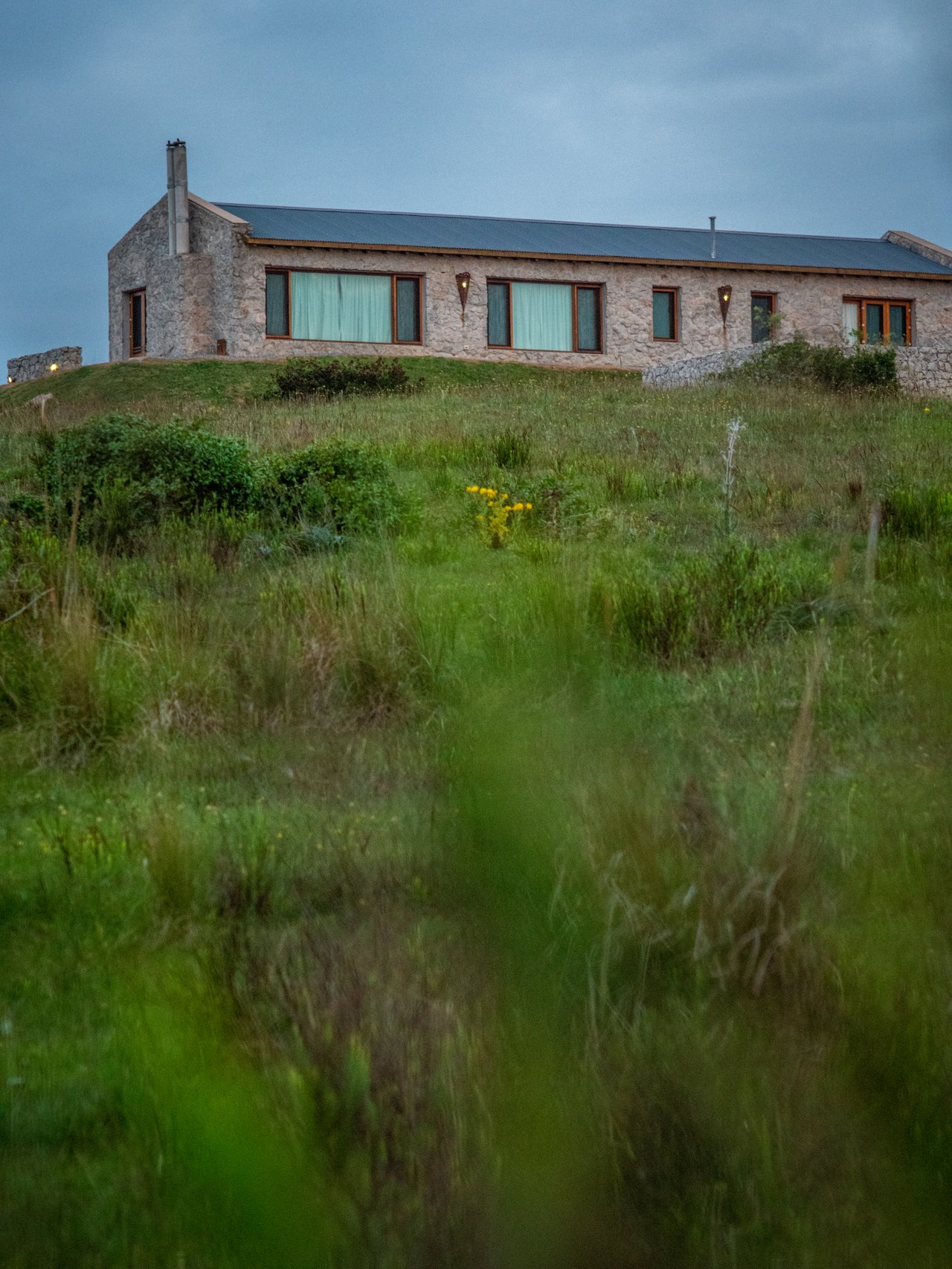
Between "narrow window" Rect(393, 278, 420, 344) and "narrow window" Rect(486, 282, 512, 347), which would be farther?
"narrow window" Rect(486, 282, 512, 347)

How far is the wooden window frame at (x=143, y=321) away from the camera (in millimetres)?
26750

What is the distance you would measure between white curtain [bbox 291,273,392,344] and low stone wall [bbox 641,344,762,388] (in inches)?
238

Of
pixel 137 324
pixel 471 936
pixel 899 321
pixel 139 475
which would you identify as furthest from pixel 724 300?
pixel 471 936

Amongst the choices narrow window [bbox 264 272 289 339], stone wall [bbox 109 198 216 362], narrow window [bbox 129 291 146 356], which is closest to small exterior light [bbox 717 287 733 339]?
narrow window [bbox 264 272 289 339]

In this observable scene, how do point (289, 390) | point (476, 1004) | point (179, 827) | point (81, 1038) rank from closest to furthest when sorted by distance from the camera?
point (476, 1004)
point (81, 1038)
point (179, 827)
point (289, 390)

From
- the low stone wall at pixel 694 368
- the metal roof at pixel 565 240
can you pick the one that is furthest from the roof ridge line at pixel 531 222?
the low stone wall at pixel 694 368

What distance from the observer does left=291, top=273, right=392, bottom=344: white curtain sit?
2539 centimetres

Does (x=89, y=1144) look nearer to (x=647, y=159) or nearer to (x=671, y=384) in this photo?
(x=671, y=384)

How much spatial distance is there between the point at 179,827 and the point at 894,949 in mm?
1834

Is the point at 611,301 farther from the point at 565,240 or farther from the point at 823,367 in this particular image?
the point at 823,367

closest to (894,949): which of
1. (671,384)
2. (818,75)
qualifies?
(671,384)

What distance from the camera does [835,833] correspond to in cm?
291

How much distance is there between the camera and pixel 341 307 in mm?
25719

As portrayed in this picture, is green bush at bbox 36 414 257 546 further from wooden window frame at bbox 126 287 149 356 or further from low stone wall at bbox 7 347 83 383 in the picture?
wooden window frame at bbox 126 287 149 356
